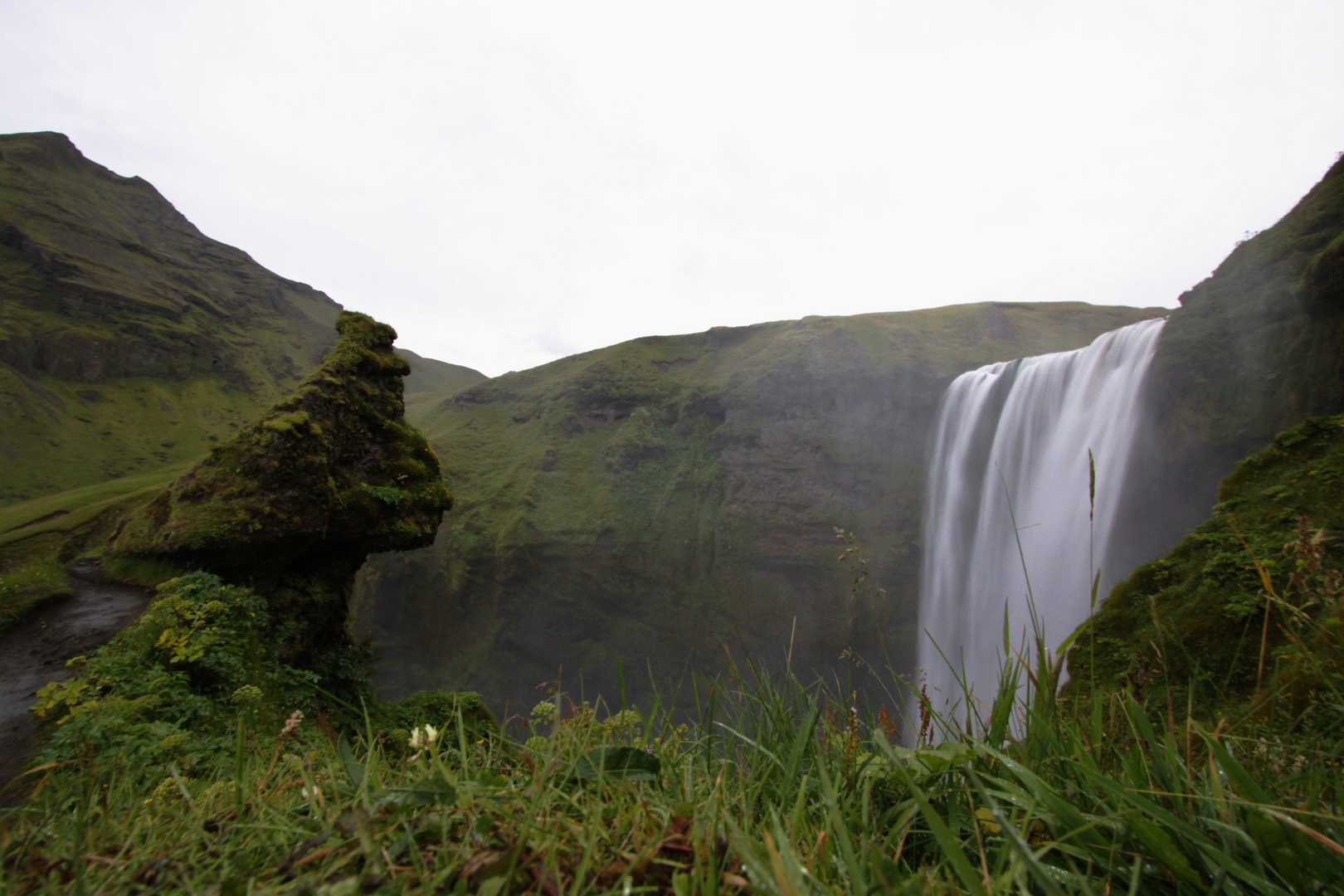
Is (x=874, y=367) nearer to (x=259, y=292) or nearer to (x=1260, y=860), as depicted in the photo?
(x=1260, y=860)

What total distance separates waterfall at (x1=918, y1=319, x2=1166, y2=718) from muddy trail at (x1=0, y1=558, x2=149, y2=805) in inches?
602

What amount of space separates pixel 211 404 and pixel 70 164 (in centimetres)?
5211

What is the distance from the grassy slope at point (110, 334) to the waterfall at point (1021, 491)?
48758 mm

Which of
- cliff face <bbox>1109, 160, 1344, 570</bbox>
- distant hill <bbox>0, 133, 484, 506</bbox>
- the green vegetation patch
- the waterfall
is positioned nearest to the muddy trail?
the green vegetation patch

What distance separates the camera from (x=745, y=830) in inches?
42.2

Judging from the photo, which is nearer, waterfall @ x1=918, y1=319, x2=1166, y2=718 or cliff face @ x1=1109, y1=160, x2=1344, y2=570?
cliff face @ x1=1109, y1=160, x2=1344, y2=570

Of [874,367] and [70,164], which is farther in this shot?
[70,164]

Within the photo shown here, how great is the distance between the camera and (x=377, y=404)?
1110 centimetres

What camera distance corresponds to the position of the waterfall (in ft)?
53.9

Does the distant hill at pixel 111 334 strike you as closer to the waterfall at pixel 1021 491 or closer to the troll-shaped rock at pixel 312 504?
the troll-shaped rock at pixel 312 504

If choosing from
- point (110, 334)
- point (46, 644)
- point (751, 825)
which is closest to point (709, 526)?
point (46, 644)

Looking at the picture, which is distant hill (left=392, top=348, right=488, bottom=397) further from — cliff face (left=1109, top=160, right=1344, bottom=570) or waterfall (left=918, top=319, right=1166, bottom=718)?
cliff face (left=1109, top=160, right=1344, bottom=570)

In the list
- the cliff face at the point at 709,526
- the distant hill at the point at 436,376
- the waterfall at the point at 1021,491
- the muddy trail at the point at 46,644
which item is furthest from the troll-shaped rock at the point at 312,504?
the distant hill at the point at 436,376

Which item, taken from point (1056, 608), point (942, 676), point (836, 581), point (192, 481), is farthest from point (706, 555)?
point (192, 481)
